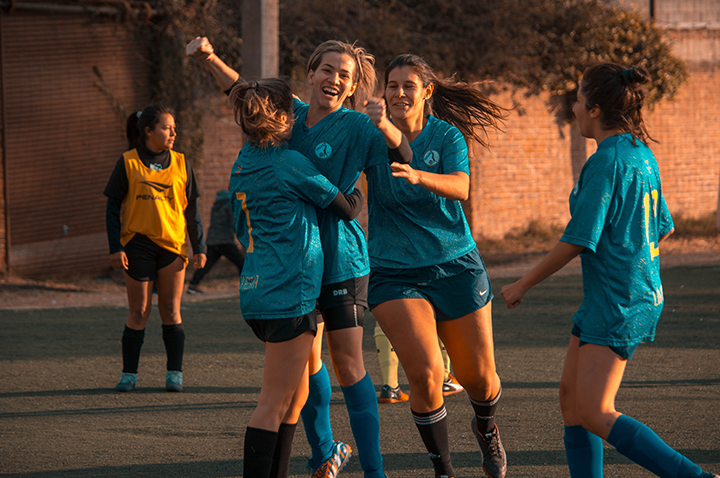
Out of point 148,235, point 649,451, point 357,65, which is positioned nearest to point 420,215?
point 357,65

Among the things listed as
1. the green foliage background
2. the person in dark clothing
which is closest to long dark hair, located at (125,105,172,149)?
the person in dark clothing

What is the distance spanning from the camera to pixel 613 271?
3.02m

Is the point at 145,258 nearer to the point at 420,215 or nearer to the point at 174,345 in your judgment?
the point at 174,345

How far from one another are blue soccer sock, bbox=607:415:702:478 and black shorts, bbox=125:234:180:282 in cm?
366

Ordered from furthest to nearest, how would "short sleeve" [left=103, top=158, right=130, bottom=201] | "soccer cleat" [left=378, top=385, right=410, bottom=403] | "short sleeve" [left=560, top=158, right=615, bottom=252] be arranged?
"short sleeve" [left=103, top=158, right=130, bottom=201], "soccer cleat" [left=378, top=385, right=410, bottom=403], "short sleeve" [left=560, top=158, right=615, bottom=252]

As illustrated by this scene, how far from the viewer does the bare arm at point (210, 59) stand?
144 inches

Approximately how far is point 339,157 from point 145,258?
9.19 ft

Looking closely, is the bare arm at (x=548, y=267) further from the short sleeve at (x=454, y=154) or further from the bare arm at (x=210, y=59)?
the bare arm at (x=210, y=59)

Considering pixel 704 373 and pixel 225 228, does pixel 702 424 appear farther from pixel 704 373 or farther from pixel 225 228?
pixel 225 228

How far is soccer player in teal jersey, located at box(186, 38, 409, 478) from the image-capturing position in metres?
3.29

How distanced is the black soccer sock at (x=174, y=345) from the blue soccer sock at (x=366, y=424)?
8.43 feet

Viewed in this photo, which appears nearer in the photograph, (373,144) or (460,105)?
(373,144)

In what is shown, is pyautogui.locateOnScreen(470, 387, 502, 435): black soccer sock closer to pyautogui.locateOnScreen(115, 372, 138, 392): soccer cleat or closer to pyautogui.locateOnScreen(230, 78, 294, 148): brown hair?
pyautogui.locateOnScreen(230, 78, 294, 148): brown hair

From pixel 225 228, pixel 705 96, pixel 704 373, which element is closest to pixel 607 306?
pixel 704 373
